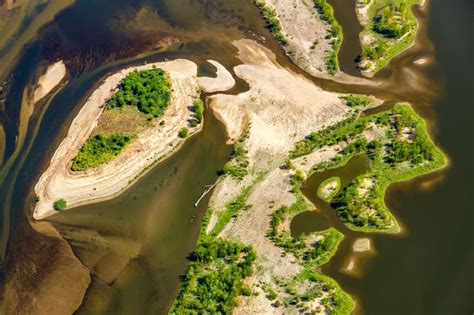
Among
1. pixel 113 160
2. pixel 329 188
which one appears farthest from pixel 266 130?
pixel 113 160

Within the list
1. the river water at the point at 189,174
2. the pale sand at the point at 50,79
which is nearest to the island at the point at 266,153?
the river water at the point at 189,174

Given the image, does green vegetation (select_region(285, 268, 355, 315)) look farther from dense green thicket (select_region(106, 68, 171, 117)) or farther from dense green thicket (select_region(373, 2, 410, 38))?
dense green thicket (select_region(373, 2, 410, 38))

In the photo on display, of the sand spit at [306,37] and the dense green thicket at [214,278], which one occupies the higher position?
the sand spit at [306,37]

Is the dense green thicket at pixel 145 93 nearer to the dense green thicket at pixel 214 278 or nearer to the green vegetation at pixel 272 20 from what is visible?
the green vegetation at pixel 272 20

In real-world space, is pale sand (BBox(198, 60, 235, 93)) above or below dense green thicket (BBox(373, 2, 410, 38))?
below

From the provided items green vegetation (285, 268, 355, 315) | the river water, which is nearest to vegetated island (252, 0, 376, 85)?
the river water

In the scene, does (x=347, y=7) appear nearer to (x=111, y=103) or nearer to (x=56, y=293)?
(x=111, y=103)
